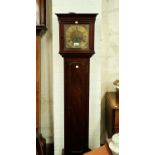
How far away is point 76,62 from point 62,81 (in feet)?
0.91

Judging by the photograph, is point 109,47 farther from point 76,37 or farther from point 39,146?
point 39,146

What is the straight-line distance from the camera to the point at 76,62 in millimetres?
2225

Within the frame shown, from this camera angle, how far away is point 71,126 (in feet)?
7.55

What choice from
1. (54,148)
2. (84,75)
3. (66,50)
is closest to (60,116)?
(54,148)

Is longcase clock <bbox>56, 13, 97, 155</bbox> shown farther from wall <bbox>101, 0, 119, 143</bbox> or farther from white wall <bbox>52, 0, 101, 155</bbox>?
wall <bbox>101, 0, 119, 143</bbox>

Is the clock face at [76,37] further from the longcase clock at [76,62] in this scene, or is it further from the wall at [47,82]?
the wall at [47,82]

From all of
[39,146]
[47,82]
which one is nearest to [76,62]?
[47,82]

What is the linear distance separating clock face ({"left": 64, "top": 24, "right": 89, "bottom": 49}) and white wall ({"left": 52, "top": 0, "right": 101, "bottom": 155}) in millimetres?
152

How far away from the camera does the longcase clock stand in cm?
221

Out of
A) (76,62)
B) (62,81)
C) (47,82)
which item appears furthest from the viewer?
(47,82)

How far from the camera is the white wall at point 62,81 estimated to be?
Answer: 2326 millimetres
